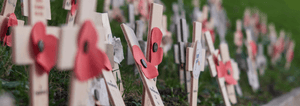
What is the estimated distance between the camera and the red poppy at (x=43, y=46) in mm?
941

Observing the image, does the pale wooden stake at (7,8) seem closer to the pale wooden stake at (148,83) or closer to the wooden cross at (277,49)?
the pale wooden stake at (148,83)

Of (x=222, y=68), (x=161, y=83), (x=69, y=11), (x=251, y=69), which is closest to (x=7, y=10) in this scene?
(x=69, y=11)

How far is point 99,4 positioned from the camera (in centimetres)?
348

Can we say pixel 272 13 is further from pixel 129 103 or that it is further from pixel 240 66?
pixel 129 103

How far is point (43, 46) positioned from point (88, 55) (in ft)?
0.59

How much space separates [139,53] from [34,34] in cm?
60

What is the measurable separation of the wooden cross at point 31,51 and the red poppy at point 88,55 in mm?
128

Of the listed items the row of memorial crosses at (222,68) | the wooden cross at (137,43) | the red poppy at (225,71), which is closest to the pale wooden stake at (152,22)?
the wooden cross at (137,43)

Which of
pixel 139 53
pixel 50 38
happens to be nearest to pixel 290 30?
pixel 139 53

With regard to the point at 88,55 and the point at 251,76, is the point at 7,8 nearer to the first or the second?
the point at 88,55

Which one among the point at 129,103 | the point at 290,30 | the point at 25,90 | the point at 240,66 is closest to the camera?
the point at 25,90

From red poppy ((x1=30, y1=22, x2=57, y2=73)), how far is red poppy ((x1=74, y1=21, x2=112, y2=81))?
0.12 meters

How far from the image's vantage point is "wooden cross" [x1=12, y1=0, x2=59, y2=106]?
892mm

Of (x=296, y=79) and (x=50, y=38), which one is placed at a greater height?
(x=50, y=38)
